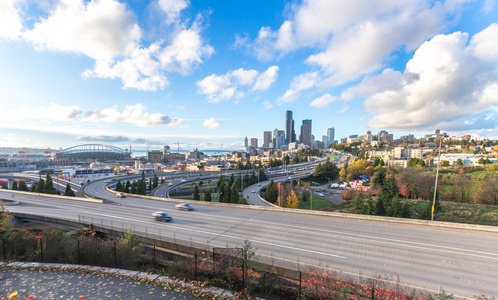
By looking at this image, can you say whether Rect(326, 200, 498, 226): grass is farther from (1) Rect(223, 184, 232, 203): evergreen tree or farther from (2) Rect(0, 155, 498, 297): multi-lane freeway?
(1) Rect(223, 184, 232, 203): evergreen tree

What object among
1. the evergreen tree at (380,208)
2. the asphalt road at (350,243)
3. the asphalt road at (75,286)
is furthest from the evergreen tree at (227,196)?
the asphalt road at (75,286)

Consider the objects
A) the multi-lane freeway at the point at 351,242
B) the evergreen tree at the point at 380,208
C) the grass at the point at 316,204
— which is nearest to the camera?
the multi-lane freeway at the point at 351,242

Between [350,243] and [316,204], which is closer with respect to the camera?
[350,243]

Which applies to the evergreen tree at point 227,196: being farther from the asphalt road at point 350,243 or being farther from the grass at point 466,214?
the grass at point 466,214

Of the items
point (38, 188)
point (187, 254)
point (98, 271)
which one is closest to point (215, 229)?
point (187, 254)

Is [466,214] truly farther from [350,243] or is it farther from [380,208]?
[350,243]

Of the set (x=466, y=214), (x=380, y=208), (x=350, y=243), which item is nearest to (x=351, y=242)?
(x=350, y=243)

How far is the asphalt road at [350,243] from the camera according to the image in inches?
332

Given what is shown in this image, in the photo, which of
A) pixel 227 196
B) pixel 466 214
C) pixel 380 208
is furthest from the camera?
pixel 227 196

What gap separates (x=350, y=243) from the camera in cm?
1128

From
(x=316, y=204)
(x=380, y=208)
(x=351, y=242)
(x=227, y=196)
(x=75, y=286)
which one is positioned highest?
(x=75, y=286)

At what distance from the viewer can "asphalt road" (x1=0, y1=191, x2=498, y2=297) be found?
8422mm

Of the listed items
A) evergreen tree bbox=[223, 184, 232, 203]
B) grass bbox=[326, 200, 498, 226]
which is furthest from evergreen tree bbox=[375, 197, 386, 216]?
evergreen tree bbox=[223, 184, 232, 203]

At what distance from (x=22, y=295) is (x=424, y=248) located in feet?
57.4
